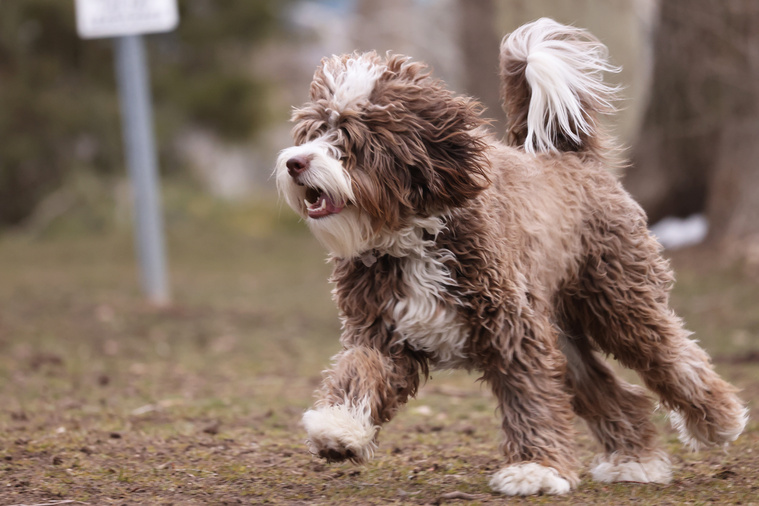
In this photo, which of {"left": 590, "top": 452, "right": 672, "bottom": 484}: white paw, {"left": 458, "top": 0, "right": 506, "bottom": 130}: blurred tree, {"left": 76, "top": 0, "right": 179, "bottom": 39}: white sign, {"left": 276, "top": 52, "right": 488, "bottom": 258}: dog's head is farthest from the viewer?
{"left": 458, "top": 0, "right": 506, "bottom": 130}: blurred tree

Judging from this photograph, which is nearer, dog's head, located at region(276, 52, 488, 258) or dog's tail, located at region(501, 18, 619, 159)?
dog's head, located at region(276, 52, 488, 258)

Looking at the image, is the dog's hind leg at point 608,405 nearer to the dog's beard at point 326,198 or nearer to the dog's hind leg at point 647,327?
the dog's hind leg at point 647,327

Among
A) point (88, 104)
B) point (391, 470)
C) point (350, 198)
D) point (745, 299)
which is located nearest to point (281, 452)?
point (391, 470)

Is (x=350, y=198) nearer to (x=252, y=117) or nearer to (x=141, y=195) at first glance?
(x=141, y=195)

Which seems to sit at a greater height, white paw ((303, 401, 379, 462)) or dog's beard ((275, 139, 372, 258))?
dog's beard ((275, 139, 372, 258))

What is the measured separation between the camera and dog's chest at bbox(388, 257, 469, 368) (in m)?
4.05

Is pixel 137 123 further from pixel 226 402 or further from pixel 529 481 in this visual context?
pixel 529 481

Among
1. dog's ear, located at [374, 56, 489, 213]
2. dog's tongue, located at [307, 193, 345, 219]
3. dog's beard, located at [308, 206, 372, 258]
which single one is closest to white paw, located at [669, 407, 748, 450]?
dog's ear, located at [374, 56, 489, 213]

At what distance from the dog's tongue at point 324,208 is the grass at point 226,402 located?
1122 millimetres

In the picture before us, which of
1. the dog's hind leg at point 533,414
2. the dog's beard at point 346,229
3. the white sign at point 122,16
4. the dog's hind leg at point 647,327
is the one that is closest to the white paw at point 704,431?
the dog's hind leg at point 647,327

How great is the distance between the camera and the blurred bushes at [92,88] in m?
17.4

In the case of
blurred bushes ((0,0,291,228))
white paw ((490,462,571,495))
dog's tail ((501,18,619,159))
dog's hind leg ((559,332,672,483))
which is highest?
blurred bushes ((0,0,291,228))

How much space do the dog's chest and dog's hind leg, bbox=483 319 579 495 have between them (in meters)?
0.24

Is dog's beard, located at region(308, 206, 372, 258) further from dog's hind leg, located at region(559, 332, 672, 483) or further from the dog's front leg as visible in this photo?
dog's hind leg, located at region(559, 332, 672, 483)
